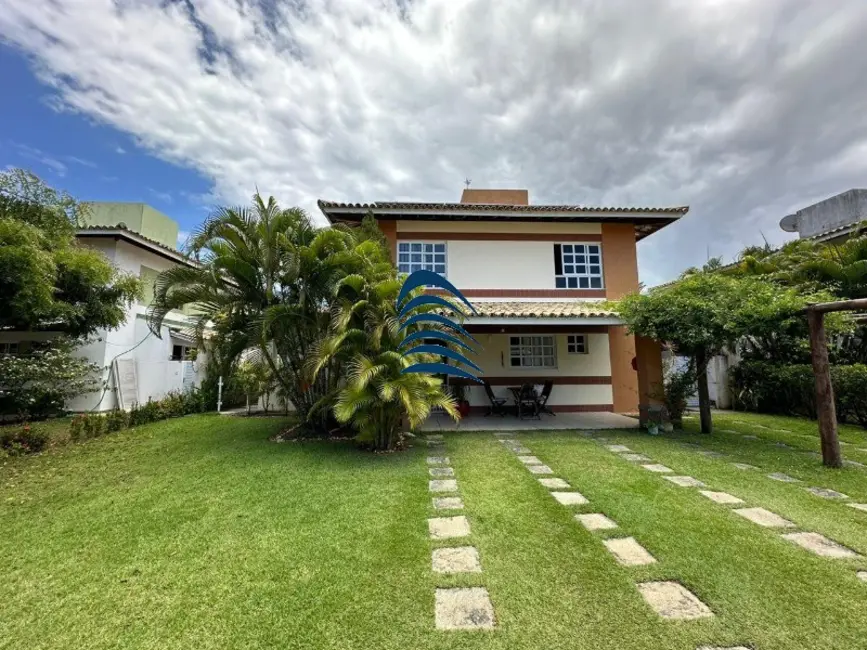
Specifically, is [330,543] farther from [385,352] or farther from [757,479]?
[757,479]

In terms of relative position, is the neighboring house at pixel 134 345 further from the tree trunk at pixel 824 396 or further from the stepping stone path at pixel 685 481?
the tree trunk at pixel 824 396

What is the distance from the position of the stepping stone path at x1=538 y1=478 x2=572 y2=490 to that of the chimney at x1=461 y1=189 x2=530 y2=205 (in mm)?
12202

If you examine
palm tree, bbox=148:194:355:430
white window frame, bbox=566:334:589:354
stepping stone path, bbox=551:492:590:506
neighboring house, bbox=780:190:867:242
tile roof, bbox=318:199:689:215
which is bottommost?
stepping stone path, bbox=551:492:590:506

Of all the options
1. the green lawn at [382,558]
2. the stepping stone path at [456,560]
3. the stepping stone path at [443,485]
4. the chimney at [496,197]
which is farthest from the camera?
the chimney at [496,197]

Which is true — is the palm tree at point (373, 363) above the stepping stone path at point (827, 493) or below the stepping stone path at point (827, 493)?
above

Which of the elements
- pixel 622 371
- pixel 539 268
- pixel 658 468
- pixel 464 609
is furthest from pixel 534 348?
pixel 464 609

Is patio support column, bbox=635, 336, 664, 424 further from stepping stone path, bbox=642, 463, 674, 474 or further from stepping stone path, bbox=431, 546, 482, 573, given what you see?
stepping stone path, bbox=431, 546, 482, 573

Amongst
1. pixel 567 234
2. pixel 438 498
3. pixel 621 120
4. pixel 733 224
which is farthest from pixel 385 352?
pixel 733 224

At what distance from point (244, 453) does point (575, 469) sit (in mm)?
6287

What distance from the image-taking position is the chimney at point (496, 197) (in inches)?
636

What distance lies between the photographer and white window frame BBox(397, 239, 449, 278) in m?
13.7

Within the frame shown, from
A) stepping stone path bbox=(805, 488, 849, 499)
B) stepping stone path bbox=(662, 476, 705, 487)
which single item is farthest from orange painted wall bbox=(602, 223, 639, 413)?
stepping stone path bbox=(805, 488, 849, 499)

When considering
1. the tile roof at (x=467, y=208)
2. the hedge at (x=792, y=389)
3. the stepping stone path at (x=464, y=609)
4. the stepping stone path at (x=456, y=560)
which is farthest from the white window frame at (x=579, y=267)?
the stepping stone path at (x=464, y=609)

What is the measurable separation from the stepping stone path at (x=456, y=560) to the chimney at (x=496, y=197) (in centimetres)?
1416
